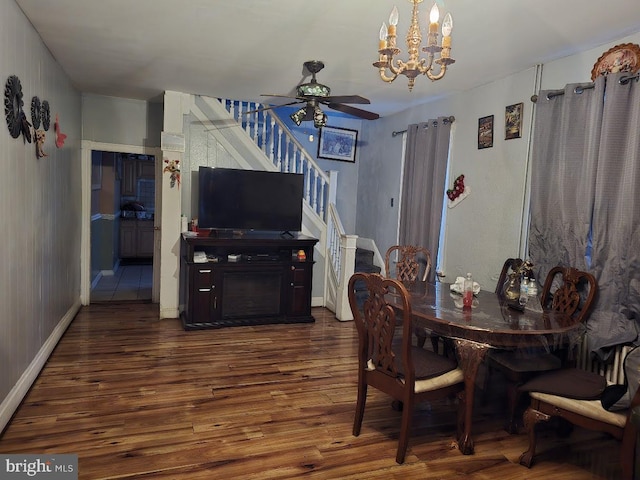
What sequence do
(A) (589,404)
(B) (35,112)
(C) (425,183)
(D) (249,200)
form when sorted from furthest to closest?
(D) (249,200) < (C) (425,183) < (B) (35,112) < (A) (589,404)

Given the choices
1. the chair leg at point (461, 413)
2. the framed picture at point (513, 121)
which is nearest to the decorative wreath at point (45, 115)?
the chair leg at point (461, 413)

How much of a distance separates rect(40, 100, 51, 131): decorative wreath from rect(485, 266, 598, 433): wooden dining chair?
3652 millimetres

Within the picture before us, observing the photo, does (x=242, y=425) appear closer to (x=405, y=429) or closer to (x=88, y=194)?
(x=405, y=429)

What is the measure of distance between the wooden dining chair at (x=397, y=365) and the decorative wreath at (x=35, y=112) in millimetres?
2529

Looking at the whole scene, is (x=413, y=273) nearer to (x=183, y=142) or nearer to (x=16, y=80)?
(x=183, y=142)

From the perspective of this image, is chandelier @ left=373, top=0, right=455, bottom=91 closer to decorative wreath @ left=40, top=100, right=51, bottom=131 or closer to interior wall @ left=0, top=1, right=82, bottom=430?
interior wall @ left=0, top=1, right=82, bottom=430

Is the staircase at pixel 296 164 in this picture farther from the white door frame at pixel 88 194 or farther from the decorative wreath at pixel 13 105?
the decorative wreath at pixel 13 105

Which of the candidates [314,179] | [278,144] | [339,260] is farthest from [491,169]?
[278,144]

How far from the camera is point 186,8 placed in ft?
9.14

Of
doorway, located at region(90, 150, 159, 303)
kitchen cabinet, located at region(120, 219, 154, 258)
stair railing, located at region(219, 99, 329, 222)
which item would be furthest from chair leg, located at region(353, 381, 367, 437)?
kitchen cabinet, located at region(120, 219, 154, 258)

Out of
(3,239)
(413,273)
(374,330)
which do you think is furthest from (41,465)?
(413,273)

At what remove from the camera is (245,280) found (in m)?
4.89

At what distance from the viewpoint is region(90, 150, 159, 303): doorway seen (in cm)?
656

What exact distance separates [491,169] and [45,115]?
380 cm
